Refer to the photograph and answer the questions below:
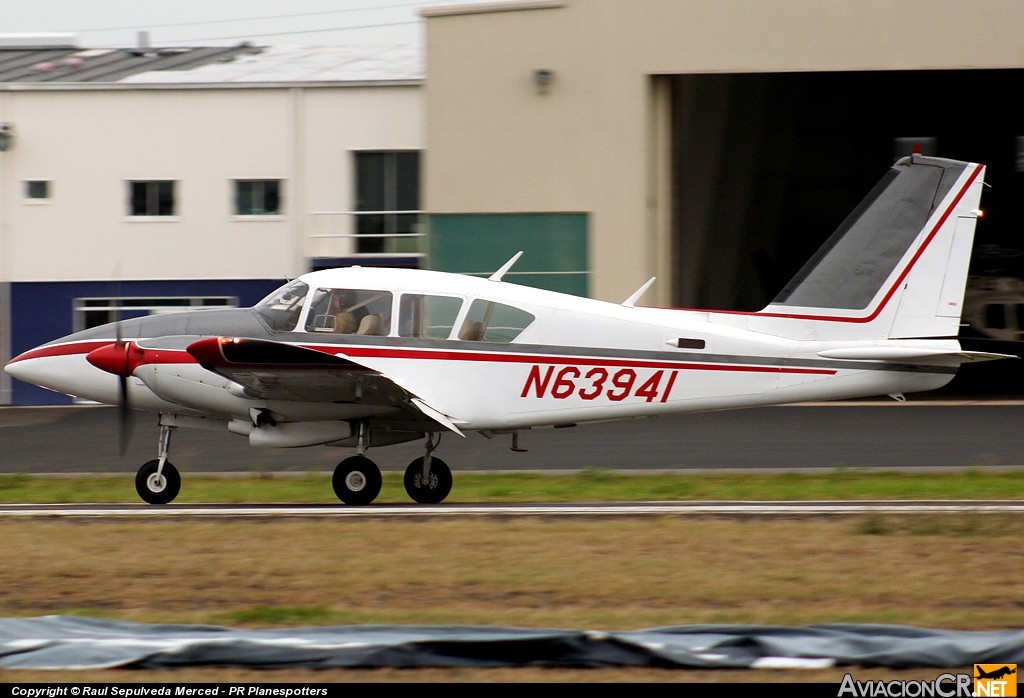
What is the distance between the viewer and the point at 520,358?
41.2 ft

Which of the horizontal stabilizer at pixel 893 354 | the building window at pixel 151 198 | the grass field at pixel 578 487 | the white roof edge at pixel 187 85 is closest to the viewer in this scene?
the horizontal stabilizer at pixel 893 354

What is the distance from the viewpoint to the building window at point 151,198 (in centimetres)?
3281

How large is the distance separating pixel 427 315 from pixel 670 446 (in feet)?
24.1

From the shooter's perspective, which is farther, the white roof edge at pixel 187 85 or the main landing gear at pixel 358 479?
the white roof edge at pixel 187 85

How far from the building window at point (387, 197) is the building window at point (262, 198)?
7.23ft

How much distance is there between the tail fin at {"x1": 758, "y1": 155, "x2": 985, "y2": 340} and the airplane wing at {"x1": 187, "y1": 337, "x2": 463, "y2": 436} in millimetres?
4014

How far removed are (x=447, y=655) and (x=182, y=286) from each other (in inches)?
1076

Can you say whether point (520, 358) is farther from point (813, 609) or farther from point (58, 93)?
point (58, 93)

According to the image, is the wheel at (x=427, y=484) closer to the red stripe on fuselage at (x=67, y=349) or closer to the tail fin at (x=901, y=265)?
the red stripe on fuselage at (x=67, y=349)

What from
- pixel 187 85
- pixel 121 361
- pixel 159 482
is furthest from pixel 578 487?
pixel 187 85

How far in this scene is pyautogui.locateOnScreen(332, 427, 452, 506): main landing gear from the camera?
1281 centimetres

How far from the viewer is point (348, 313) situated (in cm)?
1258

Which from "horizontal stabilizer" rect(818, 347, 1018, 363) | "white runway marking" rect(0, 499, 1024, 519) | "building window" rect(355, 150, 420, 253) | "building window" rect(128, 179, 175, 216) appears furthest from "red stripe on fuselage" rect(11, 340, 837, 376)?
"building window" rect(128, 179, 175, 216)

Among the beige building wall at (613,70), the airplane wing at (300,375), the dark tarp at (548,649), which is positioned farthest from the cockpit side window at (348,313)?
the beige building wall at (613,70)
